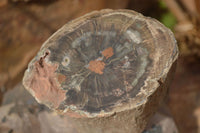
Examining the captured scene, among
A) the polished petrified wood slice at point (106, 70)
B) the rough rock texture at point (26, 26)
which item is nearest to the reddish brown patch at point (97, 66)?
the polished petrified wood slice at point (106, 70)

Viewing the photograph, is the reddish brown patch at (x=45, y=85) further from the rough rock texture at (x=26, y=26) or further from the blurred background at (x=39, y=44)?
the rough rock texture at (x=26, y=26)

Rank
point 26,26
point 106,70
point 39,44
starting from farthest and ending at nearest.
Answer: point 39,44
point 26,26
point 106,70

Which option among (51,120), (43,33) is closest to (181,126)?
(51,120)

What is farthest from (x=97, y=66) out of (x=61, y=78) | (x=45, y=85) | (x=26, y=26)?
(x=26, y=26)

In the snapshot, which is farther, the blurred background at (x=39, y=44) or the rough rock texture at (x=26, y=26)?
the rough rock texture at (x=26, y=26)

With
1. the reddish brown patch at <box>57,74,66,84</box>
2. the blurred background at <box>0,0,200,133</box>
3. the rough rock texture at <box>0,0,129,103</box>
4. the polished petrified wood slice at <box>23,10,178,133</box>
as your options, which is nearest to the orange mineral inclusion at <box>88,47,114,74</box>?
the polished petrified wood slice at <box>23,10,178,133</box>

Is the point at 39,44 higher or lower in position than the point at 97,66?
lower

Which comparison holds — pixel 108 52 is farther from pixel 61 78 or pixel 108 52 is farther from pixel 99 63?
pixel 61 78

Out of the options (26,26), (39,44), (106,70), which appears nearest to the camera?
(106,70)
